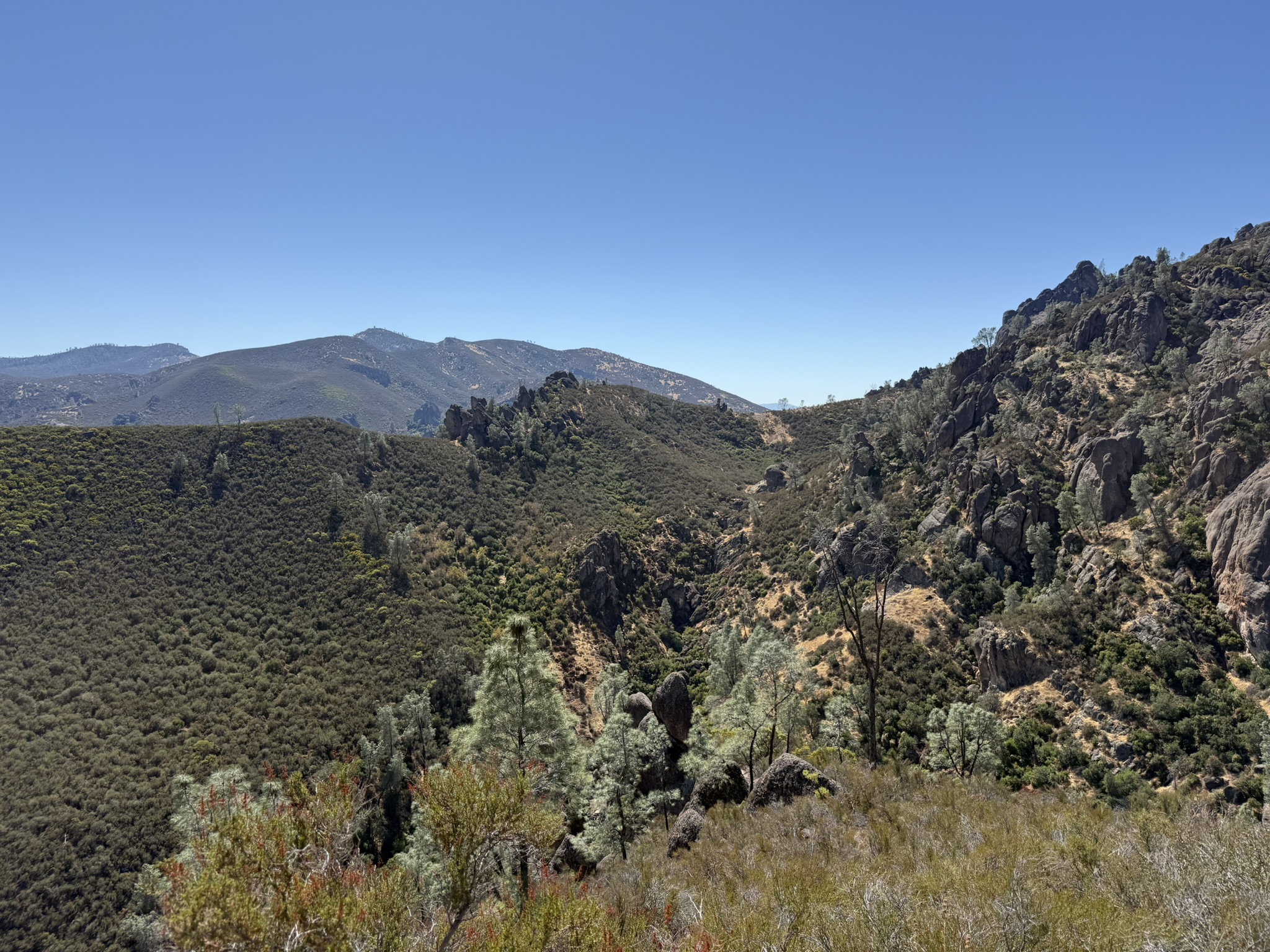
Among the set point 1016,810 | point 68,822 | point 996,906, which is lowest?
point 68,822

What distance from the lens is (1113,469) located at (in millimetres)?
57156

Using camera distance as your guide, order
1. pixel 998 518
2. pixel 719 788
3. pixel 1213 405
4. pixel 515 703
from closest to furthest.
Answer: pixel 515 703
pixel 719 788
pixel 1213 405
pixel 998 518

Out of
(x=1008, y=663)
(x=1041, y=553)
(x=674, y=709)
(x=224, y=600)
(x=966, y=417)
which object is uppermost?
(x=966, y=417)

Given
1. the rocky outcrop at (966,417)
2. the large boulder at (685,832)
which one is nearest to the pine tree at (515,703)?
the large boulder at (685,832)

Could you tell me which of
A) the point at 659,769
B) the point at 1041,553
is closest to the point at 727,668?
the point at 659,769

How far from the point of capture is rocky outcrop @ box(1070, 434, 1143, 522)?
56438 millimetres

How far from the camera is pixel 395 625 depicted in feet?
200

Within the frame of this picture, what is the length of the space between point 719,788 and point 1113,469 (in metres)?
59.9

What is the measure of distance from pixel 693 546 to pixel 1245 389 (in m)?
69.2

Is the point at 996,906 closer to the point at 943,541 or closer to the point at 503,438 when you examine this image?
the point at 943,541

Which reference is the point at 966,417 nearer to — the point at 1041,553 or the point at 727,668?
the point at 1041,553

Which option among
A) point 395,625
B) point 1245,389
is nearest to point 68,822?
point 395,625

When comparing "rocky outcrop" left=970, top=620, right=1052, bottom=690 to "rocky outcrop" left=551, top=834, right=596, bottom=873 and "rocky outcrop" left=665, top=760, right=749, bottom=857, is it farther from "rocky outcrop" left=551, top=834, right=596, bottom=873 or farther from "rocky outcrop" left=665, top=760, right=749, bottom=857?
"rocky outcrop" left=551, top=834, right=596, bottom=873

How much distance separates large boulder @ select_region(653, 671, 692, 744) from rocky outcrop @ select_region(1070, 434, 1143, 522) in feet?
167
